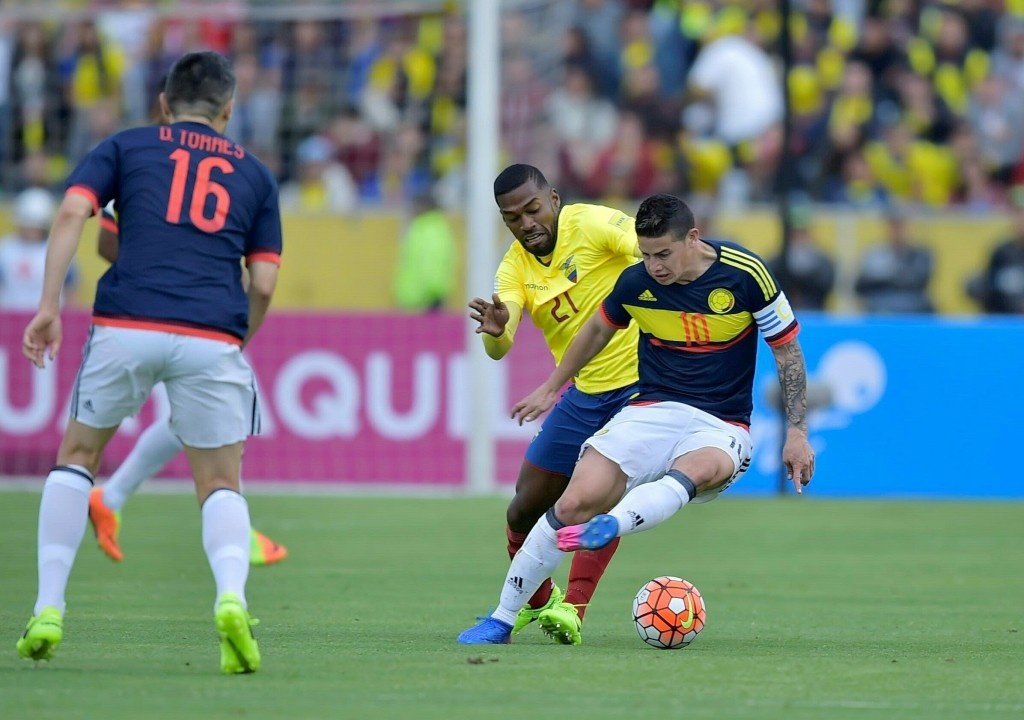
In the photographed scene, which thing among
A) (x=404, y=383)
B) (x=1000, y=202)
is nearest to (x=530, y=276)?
(x=404, y=383)

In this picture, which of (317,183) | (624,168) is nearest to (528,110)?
(624,168)

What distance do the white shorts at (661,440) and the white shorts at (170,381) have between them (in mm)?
1774

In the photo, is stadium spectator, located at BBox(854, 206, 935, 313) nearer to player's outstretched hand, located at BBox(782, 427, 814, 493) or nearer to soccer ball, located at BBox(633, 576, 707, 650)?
player's outstretched hand, located at BBox(782, 427, 814, 493)

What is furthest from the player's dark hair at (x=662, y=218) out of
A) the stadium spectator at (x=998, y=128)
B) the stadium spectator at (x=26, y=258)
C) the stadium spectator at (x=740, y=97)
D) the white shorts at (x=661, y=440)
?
the stadium spectator at (x=998, y=128)

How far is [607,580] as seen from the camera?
9945mm

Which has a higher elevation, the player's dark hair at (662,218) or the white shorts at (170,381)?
the player's dark hair at (662,218)

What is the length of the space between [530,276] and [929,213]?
982 cm

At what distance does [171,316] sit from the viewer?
6.16m

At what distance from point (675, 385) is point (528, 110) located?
387 inches

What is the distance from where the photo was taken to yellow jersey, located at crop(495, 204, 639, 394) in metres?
7.99

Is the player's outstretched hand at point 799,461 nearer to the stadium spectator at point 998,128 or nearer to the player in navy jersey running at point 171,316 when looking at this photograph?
the player in navy jersey running at point 171,316

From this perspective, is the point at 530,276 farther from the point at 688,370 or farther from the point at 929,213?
the point at 929,213

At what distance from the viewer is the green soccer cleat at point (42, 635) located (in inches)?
233

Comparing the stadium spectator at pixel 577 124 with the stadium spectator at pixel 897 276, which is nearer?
the stadium spectator at pixel 897 276
